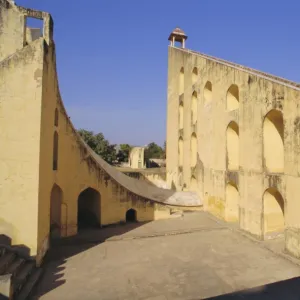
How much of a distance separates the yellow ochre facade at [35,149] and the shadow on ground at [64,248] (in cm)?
35

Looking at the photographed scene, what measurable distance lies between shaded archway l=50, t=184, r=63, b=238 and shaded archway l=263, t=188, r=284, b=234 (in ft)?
24.4

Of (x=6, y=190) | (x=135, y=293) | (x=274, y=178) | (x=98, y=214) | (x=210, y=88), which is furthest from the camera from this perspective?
(x=210, y=88)

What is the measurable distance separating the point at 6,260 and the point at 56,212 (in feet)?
12.0

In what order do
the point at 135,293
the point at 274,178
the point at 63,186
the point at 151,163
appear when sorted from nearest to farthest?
the point at 135,293 → the point at 274,178 → the point at 63,186 → the point at 151,163

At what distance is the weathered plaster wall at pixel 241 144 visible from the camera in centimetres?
762

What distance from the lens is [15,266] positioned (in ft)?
18.0

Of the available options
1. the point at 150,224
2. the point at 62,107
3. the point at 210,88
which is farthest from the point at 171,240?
the point at 210,88

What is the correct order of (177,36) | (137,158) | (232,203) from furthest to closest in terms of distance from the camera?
(137,158), (177,36), (232,203)

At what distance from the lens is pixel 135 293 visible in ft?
17.8

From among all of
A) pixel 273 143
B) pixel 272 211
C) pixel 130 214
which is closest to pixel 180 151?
pixel 130 214

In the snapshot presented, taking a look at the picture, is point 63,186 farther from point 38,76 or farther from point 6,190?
point 38,76

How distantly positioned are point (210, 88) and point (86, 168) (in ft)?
27.0

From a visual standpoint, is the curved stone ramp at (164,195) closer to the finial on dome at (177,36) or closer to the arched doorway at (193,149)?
the arched doorway at (193,149)

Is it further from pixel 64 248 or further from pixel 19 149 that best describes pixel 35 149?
pixel 64 248
